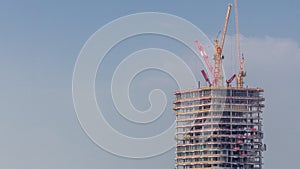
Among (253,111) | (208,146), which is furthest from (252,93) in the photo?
(208,146)

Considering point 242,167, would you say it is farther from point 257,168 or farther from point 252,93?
point 252,93

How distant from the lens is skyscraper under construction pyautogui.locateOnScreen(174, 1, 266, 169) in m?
145

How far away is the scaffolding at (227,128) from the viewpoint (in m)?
145

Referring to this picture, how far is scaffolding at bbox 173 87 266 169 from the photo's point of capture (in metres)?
145

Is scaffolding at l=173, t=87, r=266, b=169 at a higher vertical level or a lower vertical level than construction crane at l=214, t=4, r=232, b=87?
lower

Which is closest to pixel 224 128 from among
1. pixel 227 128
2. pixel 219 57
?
pixel 227 128

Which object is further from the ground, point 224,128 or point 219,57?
point 219,57

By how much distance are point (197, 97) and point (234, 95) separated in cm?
777

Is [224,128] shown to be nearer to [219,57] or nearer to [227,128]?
[227,128]

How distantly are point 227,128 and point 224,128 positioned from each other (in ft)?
1.97

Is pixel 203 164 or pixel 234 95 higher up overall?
pixel 234 95

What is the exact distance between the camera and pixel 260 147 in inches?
5773

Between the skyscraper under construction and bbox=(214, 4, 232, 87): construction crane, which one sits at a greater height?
bbox=(214, 4, 232, 87): construction crane

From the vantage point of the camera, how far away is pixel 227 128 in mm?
144875
